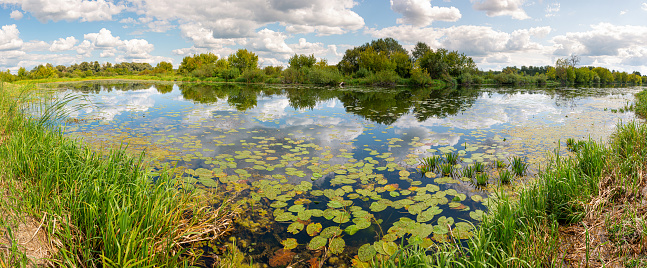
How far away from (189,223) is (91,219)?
2.57 feet

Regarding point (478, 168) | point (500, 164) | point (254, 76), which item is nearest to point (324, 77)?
point (254, 76)

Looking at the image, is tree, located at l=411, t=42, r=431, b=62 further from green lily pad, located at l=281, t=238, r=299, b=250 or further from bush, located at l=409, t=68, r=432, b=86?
green lily pad, located at l=281, t=238, r=299, b=250

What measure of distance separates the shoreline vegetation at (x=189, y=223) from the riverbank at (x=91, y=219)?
0.04ft

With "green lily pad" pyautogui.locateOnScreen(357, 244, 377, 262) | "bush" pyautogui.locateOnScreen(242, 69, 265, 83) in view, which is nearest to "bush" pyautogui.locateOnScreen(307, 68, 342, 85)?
"bush" pyautogui.locateOnScreen(242, 69, 265, 83)

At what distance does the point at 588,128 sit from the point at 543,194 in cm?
757

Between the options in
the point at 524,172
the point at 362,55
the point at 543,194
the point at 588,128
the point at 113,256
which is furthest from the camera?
the point at 362,55

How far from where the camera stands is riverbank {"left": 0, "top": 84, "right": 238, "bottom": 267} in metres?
2.01

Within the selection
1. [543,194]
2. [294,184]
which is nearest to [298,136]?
[294,184]

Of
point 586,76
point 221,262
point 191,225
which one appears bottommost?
point 221,262

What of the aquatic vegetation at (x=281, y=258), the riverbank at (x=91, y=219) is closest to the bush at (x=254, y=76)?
the riverbank at (x=91, y=219)

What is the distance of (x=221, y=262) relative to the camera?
2406 mm

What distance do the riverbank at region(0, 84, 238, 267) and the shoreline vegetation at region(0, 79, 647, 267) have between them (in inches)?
0.4

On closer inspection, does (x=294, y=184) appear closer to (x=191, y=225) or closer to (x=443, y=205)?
(x=191, y=225)

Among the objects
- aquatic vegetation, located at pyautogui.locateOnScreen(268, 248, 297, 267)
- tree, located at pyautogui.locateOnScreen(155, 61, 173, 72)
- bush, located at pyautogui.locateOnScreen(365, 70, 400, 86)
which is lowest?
aquatic vegetation, located at pyautogui.locateOnScreen(268, 248, 297, 267)
